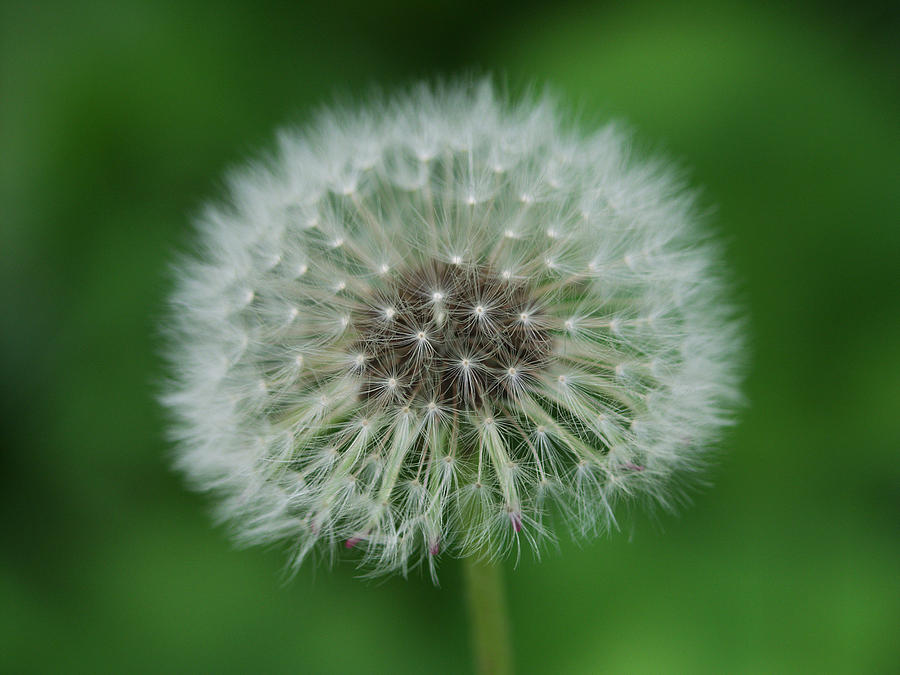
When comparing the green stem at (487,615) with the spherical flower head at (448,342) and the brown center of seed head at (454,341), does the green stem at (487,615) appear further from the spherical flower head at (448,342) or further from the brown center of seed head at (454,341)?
the brown center of seed head at (454,341)

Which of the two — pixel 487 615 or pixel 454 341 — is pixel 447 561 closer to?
pixel 487 615

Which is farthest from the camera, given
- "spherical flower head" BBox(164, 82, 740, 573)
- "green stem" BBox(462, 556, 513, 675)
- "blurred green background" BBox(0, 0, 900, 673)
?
"blurred green background" BBox(0, 0, 900, 673)

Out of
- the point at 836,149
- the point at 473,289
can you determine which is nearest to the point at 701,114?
the point at 836,149

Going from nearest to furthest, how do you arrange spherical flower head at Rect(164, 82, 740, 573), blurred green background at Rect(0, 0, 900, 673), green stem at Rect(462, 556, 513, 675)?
spherical flower head at Rect(164, 82, 740, 573)
green stem at Rect(462, 556, 513, 675)
blurred green background at Rect(0, 0, 900, 673)

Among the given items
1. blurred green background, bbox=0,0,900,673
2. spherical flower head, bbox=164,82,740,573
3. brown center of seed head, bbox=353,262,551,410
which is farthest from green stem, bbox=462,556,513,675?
blurred green background, bbox=0,0,900,673

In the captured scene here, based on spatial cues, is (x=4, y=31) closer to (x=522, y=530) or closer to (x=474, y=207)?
(x=474, y=207)

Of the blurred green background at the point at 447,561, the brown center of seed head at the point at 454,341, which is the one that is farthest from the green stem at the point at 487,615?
the blurred green background at the point at 447,561

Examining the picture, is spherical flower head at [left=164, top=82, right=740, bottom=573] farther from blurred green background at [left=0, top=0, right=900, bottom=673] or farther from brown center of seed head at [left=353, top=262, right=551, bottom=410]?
blurred green background at [left=0, top=0, right=900, bottom=673]

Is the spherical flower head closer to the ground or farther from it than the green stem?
farther from it
